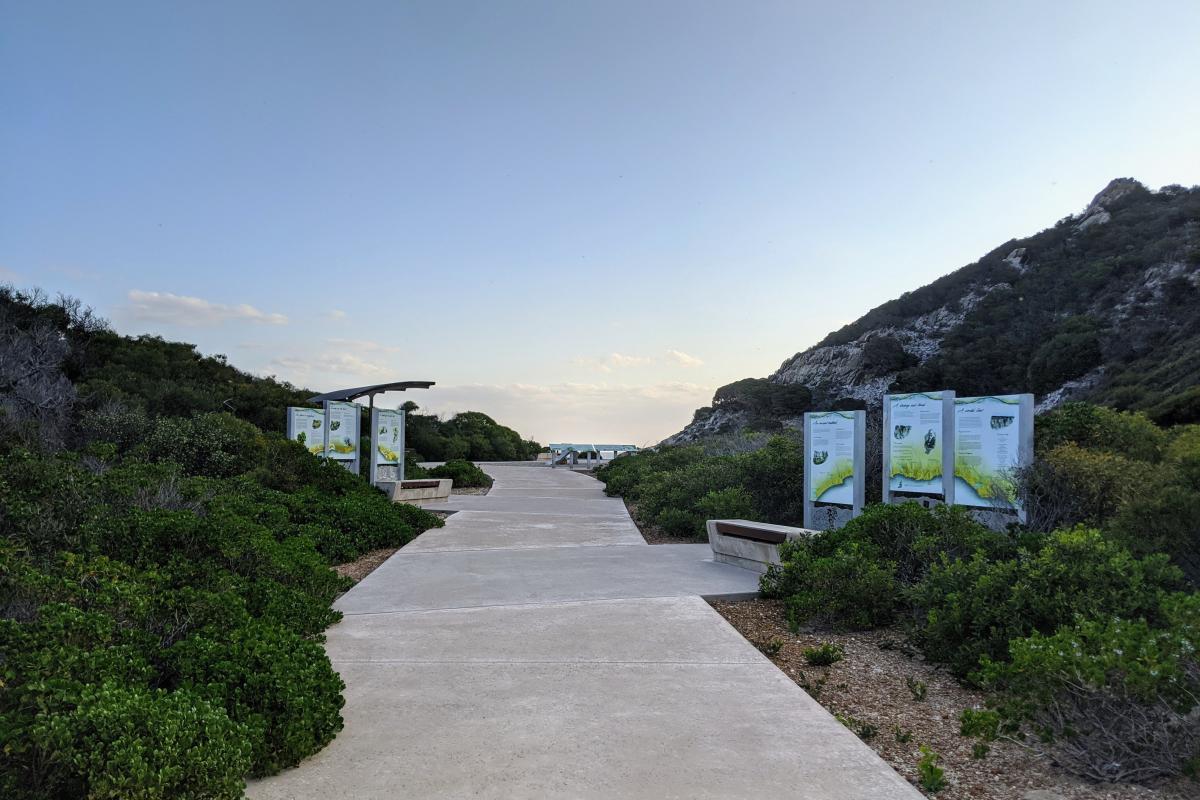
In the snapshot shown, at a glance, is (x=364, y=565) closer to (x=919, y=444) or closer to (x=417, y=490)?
→ (x=919, y=444)

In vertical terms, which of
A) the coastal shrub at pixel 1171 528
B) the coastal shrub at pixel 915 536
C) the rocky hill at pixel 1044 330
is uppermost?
the rocky hill at pixel 1044 330

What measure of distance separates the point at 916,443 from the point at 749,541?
2370 mm

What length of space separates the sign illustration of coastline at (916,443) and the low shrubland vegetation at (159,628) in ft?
21.1

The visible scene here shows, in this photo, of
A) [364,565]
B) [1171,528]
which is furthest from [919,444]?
[364,565]

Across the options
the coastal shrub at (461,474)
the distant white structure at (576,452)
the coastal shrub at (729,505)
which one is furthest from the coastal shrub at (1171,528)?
the distant white structure at (576,452)

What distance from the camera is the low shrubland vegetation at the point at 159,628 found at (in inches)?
108

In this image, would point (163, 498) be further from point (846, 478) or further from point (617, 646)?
point (846, 478)

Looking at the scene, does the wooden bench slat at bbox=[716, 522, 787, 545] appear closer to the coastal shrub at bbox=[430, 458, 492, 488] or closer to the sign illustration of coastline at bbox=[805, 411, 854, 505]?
the sign illustration of coastline at bbox=[805, 411, 854, 505]

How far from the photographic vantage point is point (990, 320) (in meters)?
52.2

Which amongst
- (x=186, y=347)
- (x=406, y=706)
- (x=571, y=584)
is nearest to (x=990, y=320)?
(x=186, y=347)

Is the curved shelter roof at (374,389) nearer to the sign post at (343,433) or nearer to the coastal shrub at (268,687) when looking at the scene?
the sign post at (343,433)

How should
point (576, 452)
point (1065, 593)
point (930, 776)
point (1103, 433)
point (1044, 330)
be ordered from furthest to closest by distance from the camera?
point (576, 452)
point (1044, 330)
point (1103, 433)
point (1065, 593)
point (930, 776)

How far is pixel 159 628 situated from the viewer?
4223 mm

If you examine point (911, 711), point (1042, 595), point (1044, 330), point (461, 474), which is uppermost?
point (1044, 330)
